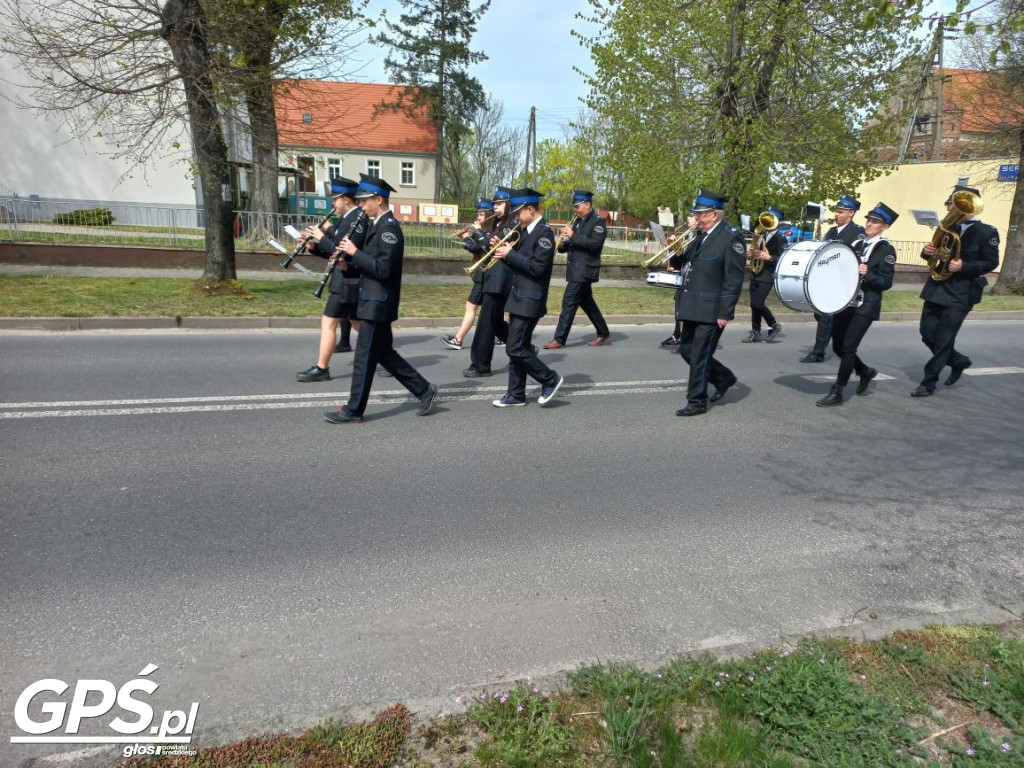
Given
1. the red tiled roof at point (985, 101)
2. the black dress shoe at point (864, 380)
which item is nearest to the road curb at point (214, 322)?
the black dress shoe at point (864, 380)

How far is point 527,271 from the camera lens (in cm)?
616

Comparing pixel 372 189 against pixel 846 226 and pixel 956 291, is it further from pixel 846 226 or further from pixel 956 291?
pixel 956 291

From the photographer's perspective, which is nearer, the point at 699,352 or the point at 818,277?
the point at 818,277

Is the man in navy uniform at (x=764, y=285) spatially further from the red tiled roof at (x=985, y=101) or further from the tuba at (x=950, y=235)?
the red tiled roof at (x=985, y=101)

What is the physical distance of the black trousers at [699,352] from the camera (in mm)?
6414

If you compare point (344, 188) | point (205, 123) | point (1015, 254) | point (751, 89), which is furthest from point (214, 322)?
point (1015, 254)

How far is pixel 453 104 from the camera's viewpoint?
40812 millimetres

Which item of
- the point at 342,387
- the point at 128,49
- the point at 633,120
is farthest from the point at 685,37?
the point at 342,387

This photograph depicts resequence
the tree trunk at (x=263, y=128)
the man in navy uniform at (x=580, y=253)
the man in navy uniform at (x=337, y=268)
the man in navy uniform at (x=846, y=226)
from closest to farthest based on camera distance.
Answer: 1. the man in navy uniform at (x=337, y=268)
2. the man in navy uniform at (x=846, y=226)
3. the man in navy uniform at (x=580, y=253)
4. the tree trunk at (x=263, y=128)

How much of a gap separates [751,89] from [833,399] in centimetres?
1034

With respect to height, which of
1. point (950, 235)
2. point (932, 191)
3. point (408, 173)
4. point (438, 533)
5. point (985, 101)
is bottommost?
point (438, 533)

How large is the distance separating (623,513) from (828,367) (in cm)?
585

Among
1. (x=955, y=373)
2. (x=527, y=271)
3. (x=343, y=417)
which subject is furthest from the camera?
(x=955, y=373)

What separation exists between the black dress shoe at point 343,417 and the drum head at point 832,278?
4.15m
